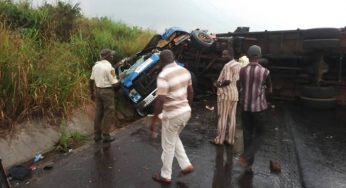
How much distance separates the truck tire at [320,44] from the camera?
984 centimetres

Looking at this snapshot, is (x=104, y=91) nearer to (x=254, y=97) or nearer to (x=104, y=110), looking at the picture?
(x=104, y=110)

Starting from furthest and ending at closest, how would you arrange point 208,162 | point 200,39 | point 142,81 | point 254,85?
point 200,39, point 142,81, point 208,162, point 254,85

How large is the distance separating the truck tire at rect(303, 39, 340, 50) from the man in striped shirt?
4844 millimetres

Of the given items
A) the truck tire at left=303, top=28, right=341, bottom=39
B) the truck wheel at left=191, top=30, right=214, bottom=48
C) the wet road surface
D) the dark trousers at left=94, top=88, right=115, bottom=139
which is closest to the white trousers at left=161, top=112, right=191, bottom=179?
the wet road surface

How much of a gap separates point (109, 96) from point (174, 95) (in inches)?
106

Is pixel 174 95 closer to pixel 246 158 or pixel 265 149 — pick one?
pixel 246 158

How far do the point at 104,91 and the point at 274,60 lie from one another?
21.6ft

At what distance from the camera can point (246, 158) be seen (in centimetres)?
583

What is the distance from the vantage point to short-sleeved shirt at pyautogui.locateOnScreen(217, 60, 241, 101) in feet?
21.9

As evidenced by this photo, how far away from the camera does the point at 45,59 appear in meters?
8.19

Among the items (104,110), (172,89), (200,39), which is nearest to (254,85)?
(172,89)

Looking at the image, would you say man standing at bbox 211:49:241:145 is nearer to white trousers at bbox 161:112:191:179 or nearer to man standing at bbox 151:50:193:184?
man standing at bbox 151:50:193:184

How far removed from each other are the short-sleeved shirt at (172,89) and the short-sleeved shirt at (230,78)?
1.74 metres

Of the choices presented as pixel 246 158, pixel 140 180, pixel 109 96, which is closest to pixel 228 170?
pixel 246 158
